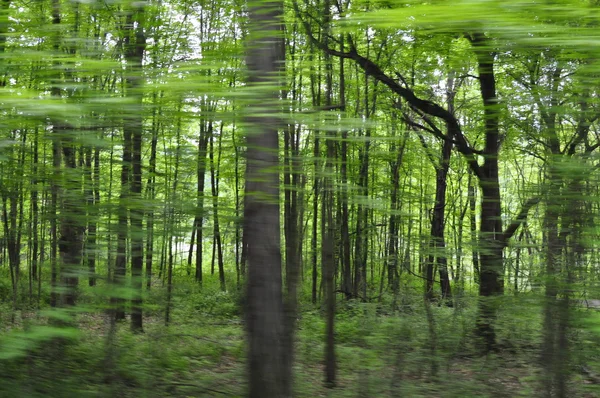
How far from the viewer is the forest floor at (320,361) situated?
5355 mm

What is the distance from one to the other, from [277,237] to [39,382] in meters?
3.33

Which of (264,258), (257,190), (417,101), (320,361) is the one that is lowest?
(320,361)

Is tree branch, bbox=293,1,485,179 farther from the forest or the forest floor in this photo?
the forest floor

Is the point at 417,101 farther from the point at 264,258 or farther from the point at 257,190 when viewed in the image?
the point at 264,258

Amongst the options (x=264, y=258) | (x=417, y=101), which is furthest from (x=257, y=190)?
(x=417, y=101)

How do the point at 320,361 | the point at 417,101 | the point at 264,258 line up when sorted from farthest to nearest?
the point at 417,101 → the point at 320,361 → the point at 264,258

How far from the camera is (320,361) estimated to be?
9.45m

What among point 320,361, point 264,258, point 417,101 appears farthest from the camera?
point 417,101

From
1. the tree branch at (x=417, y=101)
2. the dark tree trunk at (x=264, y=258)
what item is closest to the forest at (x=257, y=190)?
the dark tree trunk at (x=264, y=258)

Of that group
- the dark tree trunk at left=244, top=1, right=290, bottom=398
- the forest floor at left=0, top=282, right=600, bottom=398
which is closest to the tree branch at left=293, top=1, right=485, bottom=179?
the forest floor at left=0, top=282, right=600, bottom=398

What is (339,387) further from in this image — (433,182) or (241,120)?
(433,182)

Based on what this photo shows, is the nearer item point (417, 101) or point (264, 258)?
point (264, 258)

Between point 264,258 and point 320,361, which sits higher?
point 264,258

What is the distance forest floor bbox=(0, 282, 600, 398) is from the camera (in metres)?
5.36
